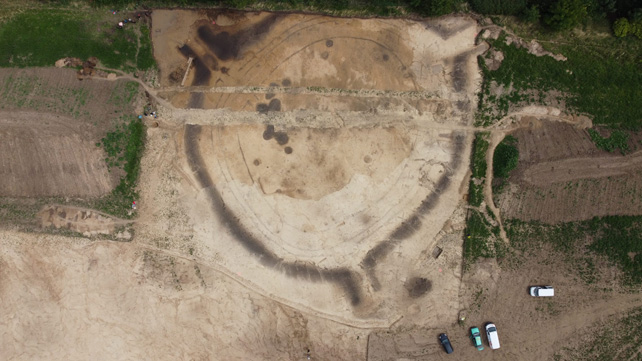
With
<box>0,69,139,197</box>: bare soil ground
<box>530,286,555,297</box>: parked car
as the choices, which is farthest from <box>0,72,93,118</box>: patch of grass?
<box>530,286,555,297</box>: parked car

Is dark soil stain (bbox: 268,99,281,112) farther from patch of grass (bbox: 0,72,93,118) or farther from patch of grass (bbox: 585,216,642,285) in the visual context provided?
patch of grass (bbox: 585,216,642,285)

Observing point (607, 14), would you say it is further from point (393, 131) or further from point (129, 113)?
point (129, 113)

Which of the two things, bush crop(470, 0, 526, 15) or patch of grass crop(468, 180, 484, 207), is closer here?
bush crop(470, 0, 526, 15)

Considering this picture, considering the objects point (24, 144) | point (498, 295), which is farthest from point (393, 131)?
point (24, 144)

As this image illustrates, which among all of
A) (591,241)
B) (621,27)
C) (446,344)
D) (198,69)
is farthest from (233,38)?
(591,241)

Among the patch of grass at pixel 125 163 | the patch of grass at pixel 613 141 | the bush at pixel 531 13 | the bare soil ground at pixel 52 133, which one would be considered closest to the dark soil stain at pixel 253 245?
the patch of grass at pixel 125 163

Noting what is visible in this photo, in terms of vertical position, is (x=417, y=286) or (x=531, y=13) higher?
(x=531, y=13)

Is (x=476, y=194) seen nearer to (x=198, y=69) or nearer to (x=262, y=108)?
(x=262, y=108)
